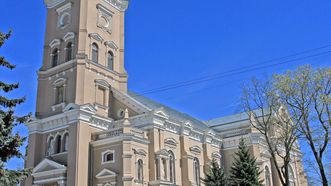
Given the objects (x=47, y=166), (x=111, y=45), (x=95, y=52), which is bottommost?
(x=47, y=166)

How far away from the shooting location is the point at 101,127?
36375mm

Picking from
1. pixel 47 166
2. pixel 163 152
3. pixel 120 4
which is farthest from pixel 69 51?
pixel 163 152

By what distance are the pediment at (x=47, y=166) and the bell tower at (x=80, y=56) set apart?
5225mm

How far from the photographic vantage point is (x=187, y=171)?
38.1 metres

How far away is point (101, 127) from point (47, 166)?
18.9 ft

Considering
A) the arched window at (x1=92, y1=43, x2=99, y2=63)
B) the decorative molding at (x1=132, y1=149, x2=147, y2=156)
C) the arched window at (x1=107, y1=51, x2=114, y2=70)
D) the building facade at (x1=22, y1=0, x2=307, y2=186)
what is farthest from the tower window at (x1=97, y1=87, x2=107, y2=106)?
the decorative molding at (x1=132, y1=149, x2=147, y2=156)

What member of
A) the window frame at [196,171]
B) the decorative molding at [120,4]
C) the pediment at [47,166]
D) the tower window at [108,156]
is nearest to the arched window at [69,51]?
the decorative molding at [120,4]

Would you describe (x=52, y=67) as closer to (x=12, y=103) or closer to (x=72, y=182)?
→ (x=72, y=182)

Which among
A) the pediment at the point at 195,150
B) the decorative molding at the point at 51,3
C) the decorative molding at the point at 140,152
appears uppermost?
the decorative molding at the point at 51,3

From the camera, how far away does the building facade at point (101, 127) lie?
33.3 m

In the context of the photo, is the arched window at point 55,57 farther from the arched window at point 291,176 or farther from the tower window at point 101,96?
the arched window at point 291,176

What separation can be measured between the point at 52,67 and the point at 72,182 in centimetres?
1342

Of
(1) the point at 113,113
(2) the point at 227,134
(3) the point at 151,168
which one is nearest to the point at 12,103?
(3) the point at 151,168

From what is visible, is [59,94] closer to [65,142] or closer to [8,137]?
[65,142]
